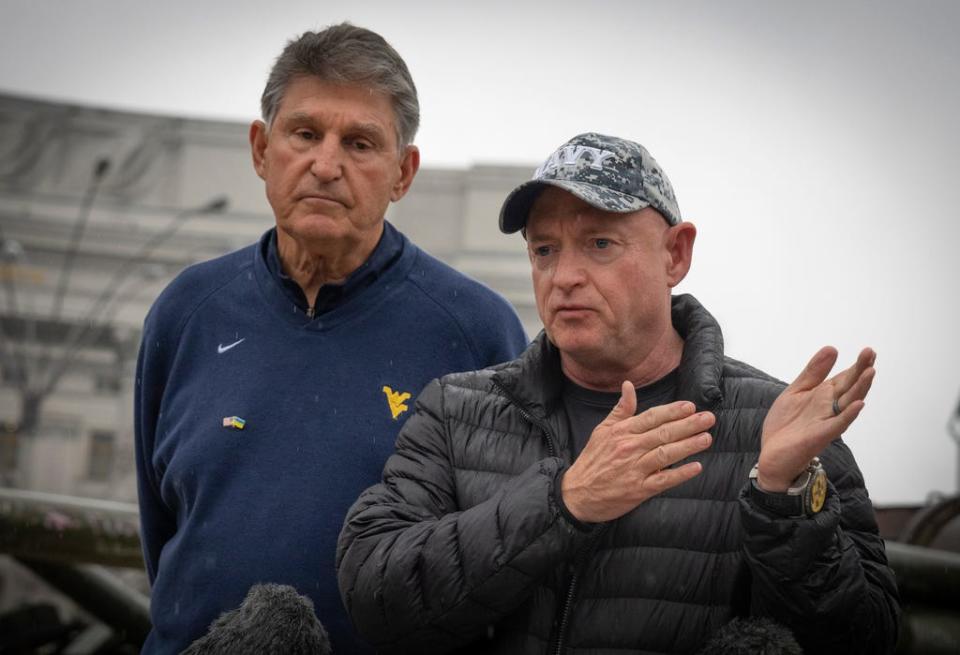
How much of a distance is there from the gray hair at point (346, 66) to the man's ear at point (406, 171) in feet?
0.21

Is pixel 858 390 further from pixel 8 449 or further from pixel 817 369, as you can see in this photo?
pixel 8 449

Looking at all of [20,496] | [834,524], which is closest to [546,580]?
[834,524]

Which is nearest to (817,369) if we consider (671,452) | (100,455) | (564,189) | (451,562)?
(671,452)

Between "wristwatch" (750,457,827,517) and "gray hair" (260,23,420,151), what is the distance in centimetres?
155

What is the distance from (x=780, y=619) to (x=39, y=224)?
35.4 meters

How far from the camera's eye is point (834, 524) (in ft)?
7.02

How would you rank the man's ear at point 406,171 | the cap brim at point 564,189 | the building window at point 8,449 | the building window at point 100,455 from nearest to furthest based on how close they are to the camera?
the cap brim at point 564,189 < the man's ear at point 406,171 < the building window at point 8,449 < the building window at point 100,455

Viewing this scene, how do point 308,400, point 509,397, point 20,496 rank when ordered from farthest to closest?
1. point 20,496
2. point 308,400
3. point 509,397

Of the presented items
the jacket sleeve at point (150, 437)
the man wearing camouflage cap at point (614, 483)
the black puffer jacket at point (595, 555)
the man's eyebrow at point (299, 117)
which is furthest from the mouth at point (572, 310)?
the jacket sleeve at point (150, 437)

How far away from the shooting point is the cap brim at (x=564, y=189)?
2472 mm

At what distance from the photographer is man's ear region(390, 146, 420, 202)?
3258 millimetres

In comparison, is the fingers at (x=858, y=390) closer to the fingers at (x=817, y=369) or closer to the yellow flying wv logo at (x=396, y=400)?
the fingers at (x=817, y=369)

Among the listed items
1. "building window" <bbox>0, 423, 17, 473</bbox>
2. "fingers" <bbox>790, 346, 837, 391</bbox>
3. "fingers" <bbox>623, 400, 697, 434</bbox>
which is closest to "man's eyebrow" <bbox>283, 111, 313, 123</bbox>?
"fingers" <bbox>623, 400, 697, 434</bbox>

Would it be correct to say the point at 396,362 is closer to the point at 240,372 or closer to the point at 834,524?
the point at 240,372
